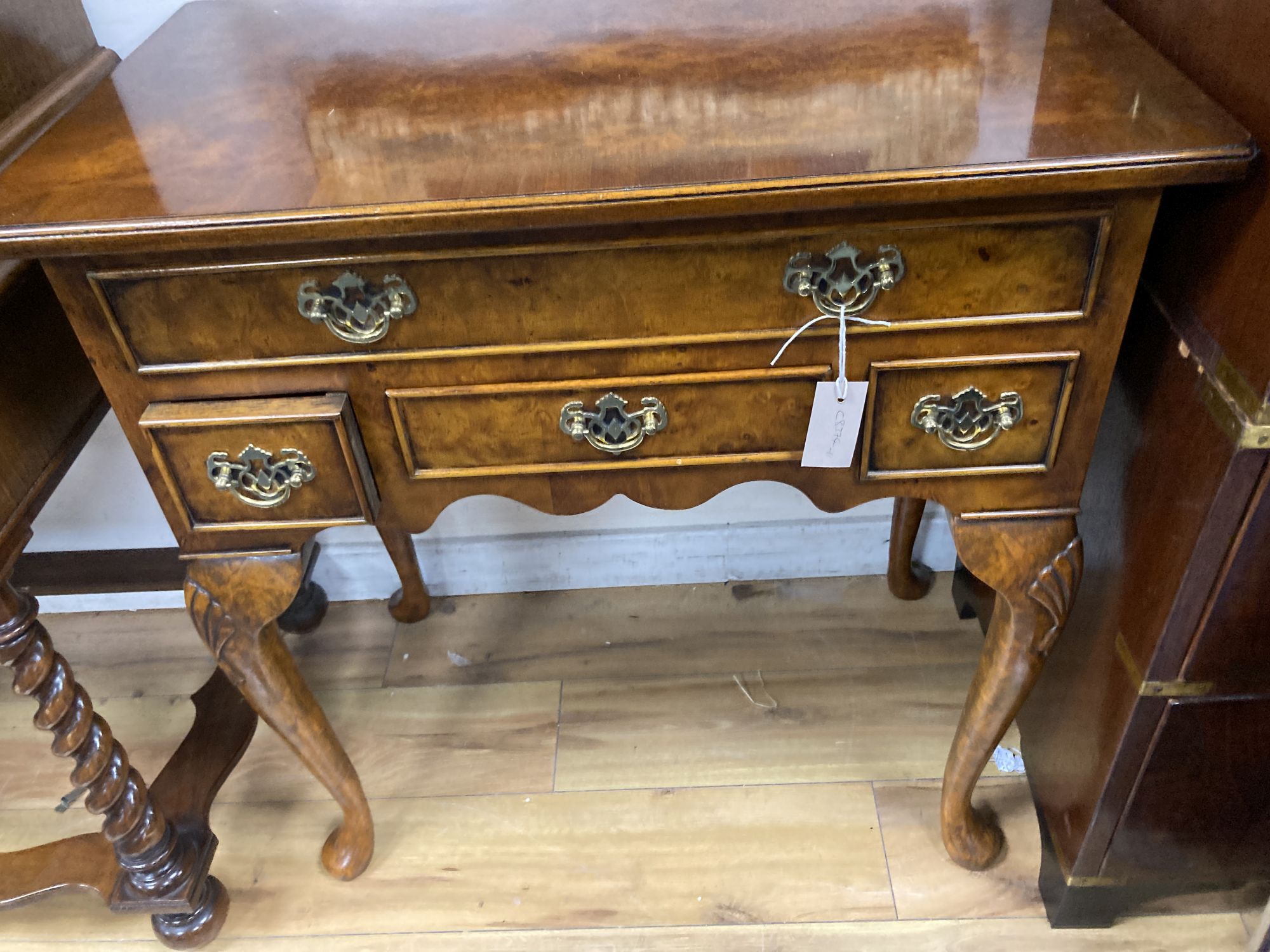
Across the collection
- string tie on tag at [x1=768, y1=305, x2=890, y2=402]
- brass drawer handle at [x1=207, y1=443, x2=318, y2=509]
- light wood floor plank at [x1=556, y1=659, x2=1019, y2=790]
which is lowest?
light wood floor plank at [x1=556, y1=659, x2=1019, y2=790]

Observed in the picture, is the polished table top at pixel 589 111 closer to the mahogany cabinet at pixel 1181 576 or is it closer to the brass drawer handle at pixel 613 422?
the mahogany cabinet at pixel 1181 576

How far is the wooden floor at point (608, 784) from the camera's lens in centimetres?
109

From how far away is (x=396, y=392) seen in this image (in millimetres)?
742

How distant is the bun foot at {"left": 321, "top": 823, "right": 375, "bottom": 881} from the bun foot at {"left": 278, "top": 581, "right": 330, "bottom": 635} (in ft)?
1.28

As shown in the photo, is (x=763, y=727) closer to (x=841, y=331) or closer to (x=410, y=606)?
(x=410, y=606)

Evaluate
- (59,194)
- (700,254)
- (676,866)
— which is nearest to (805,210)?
(700,254)

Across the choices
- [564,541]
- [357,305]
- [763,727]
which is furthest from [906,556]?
[357,305]

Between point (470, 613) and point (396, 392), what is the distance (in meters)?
0.79

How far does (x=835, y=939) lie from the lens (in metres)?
1.06

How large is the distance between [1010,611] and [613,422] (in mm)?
407

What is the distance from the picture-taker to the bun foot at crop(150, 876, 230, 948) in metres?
1.09

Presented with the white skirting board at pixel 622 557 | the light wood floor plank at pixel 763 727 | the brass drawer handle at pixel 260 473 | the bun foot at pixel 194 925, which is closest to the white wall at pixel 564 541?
the white skirting board at pixel 622 557

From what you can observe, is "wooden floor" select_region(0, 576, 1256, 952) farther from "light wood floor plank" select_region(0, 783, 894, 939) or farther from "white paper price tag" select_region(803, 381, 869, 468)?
"white paper price tag" select_region(803, 381, 869, 468)

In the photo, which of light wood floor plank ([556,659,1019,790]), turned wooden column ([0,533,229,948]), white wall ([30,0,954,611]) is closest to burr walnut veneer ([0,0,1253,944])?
turned wooden column ([0,533,229,948])
